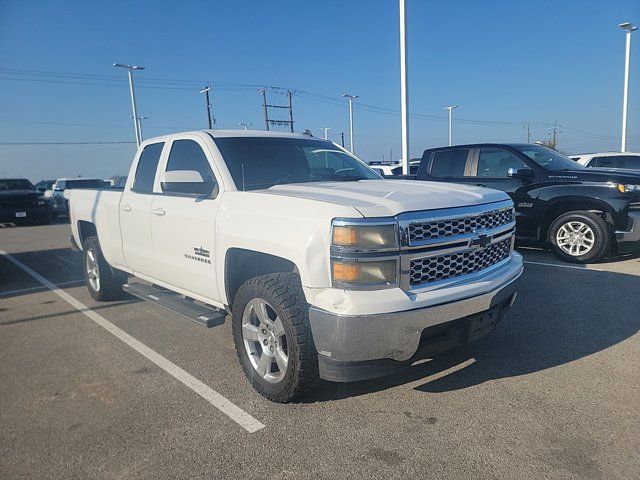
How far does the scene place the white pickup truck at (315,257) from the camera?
8.90 feet

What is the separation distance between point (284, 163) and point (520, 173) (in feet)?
15.7

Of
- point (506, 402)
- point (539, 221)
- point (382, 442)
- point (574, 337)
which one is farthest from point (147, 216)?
point (539, 221)

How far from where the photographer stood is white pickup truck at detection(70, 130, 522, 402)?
8.90 feet

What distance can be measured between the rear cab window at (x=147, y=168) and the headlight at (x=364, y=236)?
2736 mm

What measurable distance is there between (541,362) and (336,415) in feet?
5.86

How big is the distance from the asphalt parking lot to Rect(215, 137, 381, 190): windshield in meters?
1.59

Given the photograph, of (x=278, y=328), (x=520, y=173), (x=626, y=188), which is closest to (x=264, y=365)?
(x=278, y=328)

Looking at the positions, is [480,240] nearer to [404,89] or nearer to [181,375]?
[181,375]

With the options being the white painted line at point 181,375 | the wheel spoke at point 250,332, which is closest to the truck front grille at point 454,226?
the wheel spoke at point 250,332

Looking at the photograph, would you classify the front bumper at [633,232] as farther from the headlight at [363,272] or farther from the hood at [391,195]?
the headlight at [363,272]

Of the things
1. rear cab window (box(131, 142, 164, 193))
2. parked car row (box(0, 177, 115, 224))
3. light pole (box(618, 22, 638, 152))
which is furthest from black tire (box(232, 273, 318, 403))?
light pole (box(618, 22, 638, 152))

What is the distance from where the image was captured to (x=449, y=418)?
298 centimetres

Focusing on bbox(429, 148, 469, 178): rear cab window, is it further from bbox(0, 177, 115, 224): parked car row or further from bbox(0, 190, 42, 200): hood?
bbox(0, 190, 42, 200): hood

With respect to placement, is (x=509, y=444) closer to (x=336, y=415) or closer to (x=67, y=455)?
(x=336, y=415)
